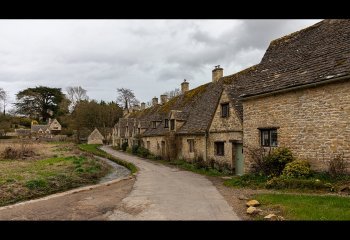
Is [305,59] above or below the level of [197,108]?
above

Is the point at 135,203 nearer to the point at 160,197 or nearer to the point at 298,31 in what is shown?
the point at 160,197

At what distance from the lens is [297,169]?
1311 cm

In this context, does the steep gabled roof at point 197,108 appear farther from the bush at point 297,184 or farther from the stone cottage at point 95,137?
the stone cottage at point 95,137

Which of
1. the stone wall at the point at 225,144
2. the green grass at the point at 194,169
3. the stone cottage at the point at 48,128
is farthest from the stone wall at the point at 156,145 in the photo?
the stone cottage at the point at 48,128

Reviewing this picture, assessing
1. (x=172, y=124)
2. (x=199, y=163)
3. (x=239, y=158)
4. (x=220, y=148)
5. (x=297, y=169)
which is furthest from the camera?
(x=172, y=124)

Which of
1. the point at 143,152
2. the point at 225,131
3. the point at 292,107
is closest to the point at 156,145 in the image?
the point at 143,152

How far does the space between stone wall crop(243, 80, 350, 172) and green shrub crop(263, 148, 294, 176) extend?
15.4 inches

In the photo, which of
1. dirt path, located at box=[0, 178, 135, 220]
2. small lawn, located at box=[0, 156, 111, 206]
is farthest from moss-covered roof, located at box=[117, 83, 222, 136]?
dirt path, located at box=[0, 178, 135, 220]

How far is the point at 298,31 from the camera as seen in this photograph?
61.6 ft

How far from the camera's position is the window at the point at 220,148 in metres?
20.8

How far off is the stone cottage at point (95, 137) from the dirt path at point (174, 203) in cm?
5513

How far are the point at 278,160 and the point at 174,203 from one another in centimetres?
647

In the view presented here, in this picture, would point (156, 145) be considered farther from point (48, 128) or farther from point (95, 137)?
point (48, 128)
